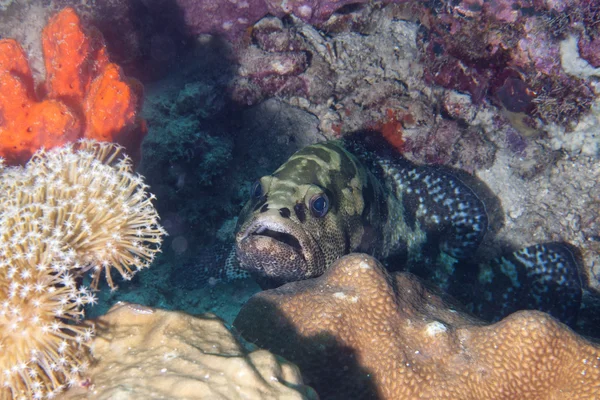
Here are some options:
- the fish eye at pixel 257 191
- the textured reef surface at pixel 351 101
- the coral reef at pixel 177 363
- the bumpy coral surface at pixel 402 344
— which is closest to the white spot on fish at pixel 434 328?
the bumpy coral surface at pixel 402 344

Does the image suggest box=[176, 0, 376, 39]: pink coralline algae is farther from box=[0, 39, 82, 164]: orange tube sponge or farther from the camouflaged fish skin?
box=[0, 39, 82, 164]: orange tube sponge

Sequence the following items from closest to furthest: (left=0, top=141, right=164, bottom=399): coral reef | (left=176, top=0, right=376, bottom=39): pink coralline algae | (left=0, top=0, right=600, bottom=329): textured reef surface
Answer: (left=0, top=141, right=164, bottom=399): coral reef, (left=0, top=0, right=600, bottom=329): textured reef surface, (left=176, top=0, right=376, bottom=39): pink coralline algae

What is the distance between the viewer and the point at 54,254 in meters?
2.19

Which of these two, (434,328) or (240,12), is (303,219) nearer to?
(434,328)

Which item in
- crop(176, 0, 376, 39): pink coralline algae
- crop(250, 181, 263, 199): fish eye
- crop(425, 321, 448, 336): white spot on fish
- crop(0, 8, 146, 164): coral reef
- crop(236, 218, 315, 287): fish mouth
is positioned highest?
crop(176, 0, 376, 39): pink coralline algae

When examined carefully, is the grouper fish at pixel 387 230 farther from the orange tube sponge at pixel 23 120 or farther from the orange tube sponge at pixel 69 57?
the orange tube sponge at pixel 69 57

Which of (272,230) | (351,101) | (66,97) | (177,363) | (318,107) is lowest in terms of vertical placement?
(272,230)

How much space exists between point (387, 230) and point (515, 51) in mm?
3083

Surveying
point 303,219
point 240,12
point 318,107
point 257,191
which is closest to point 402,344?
point 303,219

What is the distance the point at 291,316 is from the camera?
3086 millimetres

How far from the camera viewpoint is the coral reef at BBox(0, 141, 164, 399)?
6.55 ft

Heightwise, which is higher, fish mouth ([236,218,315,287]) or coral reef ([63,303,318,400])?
coral reef ([63,303,318,400])

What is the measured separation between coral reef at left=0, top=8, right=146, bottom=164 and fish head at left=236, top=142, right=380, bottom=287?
1.71m

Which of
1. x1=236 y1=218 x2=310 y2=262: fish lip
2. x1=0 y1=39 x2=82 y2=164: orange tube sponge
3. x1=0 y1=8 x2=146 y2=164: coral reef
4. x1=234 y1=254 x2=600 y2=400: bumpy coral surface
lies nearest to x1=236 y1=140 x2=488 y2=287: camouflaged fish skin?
x1=236 y1=218 x2=310 y2=262: fish lip
